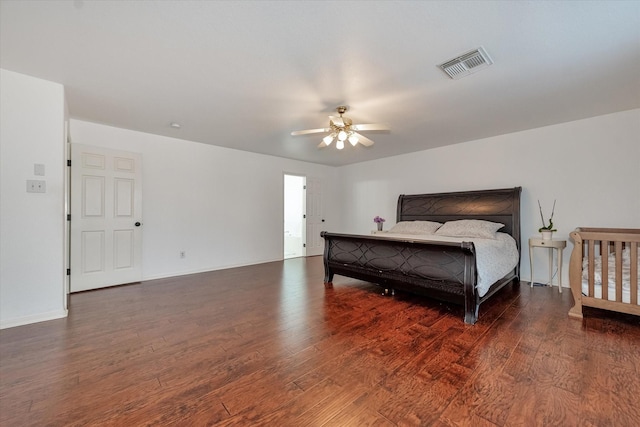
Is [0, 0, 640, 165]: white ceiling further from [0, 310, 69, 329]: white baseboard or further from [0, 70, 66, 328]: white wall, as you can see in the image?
[0, 310, 69, 329]: white baseboard

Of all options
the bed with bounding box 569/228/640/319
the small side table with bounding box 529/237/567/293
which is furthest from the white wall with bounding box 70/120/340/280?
the bed with bounding box 569/228/640/319

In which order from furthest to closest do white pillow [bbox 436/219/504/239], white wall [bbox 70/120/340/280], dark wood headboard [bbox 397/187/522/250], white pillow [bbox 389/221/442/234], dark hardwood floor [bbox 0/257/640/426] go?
1. white pillow [bbox 389/221/442/234]
2. white wall [bbox 70/120/340/280]
3. dark wood headboard [bbox 397/187/522/250]
4. white pillow [bbox 436/219/504/239]
5. dark hardwood floor [bbox 0/257/640/426]

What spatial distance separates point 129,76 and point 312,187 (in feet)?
14.8

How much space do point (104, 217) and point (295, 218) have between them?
4223 millimetres

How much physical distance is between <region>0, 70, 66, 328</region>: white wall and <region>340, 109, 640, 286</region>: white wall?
5.43 m

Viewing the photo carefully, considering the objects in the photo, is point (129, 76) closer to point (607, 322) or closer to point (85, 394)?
point (85, 394)

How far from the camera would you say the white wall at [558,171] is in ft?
11.2

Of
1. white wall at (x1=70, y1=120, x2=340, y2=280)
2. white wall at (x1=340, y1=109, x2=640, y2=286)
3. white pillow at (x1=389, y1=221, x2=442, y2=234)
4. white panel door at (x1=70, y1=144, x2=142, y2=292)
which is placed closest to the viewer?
white wall at (x1=340, y1=109, x2=640, y2=286)

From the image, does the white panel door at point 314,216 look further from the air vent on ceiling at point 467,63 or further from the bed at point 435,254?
the air vent on ceiling at point 467,63

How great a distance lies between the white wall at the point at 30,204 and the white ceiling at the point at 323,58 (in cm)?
27

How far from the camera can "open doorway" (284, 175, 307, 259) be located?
6.71 m

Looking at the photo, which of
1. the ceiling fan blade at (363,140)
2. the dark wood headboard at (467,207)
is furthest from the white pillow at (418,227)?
the ceiling fan blade at (363,140)

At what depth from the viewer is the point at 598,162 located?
142 inches

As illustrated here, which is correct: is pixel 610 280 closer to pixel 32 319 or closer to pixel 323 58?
pixel 323 58
